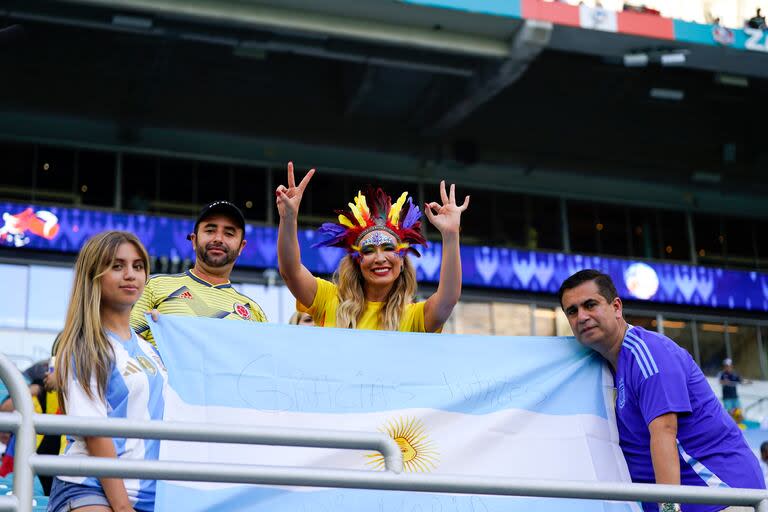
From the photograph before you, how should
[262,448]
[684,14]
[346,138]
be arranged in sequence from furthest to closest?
[346,138]
[684,14]
[262,448]

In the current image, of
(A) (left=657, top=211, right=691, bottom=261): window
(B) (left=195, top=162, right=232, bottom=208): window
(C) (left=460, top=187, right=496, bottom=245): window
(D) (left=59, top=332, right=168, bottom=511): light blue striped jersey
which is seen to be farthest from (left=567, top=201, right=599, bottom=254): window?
(D) (left=59, top=332, right=168, bottom=511): light blue striped jersey

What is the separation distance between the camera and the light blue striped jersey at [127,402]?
322 centimetres

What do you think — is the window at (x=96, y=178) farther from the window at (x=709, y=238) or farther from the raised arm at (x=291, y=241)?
the raised arm at (x=291, y=241)

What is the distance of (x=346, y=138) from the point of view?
23.1 meters

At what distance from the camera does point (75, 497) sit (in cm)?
314

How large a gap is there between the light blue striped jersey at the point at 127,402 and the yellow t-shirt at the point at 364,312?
1.23m

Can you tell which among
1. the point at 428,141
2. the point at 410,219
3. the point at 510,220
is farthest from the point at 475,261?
the point at 410,219

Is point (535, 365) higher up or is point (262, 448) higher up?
point (535, 365)

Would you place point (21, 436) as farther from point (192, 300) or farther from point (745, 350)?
point (745, 350)

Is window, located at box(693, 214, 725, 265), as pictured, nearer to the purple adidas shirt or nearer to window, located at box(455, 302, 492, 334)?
window, located at box(455, 302, 492, 334)

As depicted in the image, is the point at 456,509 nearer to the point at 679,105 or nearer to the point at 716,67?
the point at 716,67

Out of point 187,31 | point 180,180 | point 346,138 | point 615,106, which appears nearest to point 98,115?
point 180,180

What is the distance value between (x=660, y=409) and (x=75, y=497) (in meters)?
2.08

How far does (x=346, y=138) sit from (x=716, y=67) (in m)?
8.18
